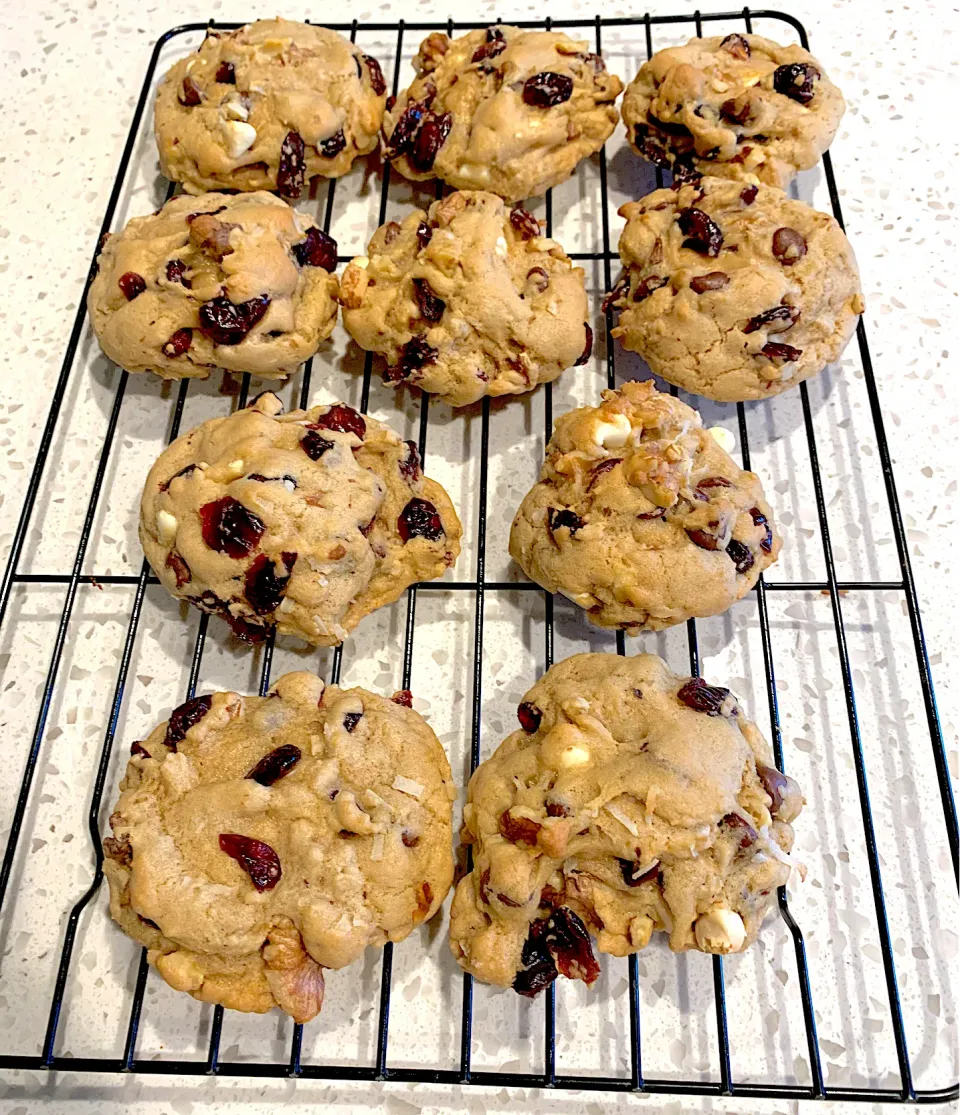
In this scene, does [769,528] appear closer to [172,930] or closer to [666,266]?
[666,266]

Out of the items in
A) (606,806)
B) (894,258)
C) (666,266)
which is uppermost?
(666,266)

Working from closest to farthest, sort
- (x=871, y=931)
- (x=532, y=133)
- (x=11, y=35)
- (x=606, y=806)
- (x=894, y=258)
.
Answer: (x=606, y=806)
(x=871, y=931)
(x=532, y=133)
(x=894, y=258)
(x=11, y=35)

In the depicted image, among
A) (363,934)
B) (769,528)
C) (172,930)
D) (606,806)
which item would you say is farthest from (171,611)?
(769,528)

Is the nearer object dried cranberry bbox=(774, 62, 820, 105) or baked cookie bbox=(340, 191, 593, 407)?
baked cookie bbox=(340, 191, 593, 407)

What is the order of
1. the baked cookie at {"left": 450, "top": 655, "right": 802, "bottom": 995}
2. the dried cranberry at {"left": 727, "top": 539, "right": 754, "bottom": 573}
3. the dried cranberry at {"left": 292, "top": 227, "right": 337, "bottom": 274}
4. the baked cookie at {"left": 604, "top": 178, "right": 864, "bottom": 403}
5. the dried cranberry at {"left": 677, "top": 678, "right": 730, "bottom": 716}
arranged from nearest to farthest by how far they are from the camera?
1. the baked cookie at {"left": 450, "top": 655, "right": 802, "bottom": 995}
2. the dried cranberry at {"left": 677, "top": 678, "right": 730, "bottom": 716}
3. the dried cranberry at {"left": 727, "top": 539, "right": 754, "bottom": 573}
4. the baked cookie at {"left": 604, "top": 178, "right": 864, "bottom": 403}
5. the dried cranberry at {"left": 292, "top": 227, "right": 337, "bottom": 274}

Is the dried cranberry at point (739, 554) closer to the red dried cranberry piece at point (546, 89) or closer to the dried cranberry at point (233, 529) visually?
the dried cranberry at point (233, 529)

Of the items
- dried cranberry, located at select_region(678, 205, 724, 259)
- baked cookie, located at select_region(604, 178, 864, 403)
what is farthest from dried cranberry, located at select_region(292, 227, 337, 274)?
dried cranberry, located at select_region(678, 205, 724, 259)

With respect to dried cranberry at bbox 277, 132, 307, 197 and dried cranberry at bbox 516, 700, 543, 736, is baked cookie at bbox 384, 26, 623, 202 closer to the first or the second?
dried cranberry at bbox 277, 132, 307, 197
